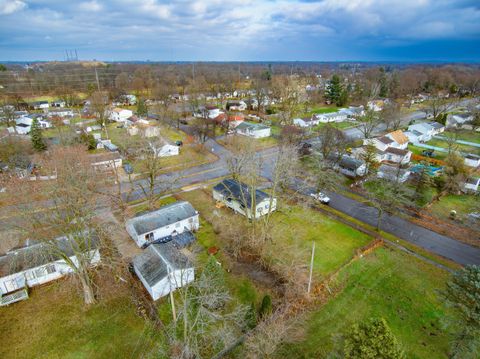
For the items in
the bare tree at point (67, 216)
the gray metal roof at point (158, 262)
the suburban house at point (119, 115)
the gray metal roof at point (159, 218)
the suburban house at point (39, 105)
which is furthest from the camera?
the suburban house at point (39, 105)

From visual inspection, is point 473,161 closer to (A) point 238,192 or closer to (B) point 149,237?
(A) point 238,192

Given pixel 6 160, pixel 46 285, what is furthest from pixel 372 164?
pixel 6 160

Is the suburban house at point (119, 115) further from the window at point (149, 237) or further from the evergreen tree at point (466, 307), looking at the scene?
the evergreen tree at point (466, 307)

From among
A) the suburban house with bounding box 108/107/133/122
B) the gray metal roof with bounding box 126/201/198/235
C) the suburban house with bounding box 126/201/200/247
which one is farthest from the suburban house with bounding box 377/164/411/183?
the suburban house with bounding box 108/107/133/122

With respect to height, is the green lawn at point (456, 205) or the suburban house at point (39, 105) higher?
the suburban house at point (39, 105)

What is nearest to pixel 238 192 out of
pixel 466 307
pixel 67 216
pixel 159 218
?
pixel 159 218

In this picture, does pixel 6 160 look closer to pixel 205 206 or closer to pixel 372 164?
pixel 205 206

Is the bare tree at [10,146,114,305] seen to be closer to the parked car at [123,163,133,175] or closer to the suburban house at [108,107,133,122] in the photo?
the parked car at [123,163,133,175]

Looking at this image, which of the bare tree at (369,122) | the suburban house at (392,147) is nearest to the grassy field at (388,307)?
the suburban house at (392,147)
